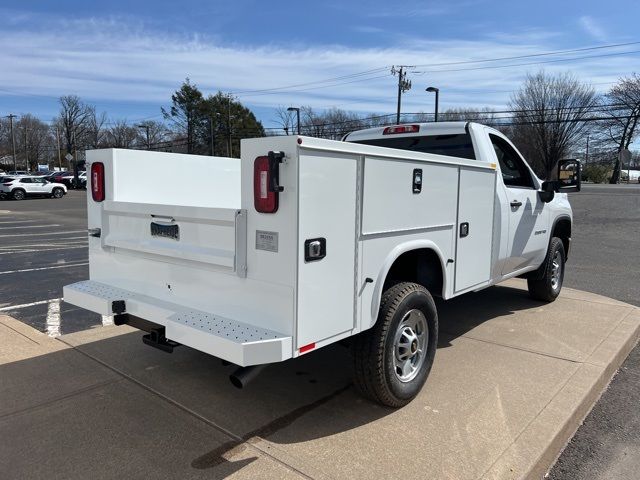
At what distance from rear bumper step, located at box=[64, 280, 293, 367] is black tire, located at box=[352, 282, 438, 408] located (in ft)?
2.62

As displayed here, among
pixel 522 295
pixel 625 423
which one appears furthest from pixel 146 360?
pixel 522 295

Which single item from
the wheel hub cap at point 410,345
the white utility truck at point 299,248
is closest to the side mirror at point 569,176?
the white utility truck at point 299,248

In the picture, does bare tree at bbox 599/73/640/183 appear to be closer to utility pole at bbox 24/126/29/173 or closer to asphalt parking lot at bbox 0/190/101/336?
asphalt parking lot at bbox 0/190/101/336

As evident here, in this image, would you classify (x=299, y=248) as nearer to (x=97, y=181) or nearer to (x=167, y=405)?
(x=167, y=405)

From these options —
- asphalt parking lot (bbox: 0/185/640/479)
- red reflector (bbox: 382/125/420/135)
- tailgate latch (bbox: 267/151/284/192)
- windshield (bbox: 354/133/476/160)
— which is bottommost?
asphalt parking lot (bbox: 0/185/640/479)

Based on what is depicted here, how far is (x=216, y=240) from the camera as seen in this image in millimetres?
3082

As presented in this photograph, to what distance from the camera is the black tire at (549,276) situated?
6365 millimetres

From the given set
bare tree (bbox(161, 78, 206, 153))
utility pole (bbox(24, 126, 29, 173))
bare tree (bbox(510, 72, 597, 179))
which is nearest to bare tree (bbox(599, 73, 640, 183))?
bare tree (bbox(510, 72, 597, 179))

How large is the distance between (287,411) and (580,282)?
6.69m

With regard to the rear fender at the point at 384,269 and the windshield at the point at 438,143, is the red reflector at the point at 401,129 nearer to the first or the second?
the windshield at the point at 438,143

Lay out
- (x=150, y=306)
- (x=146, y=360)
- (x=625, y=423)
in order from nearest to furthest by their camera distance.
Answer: (x=150, y=306)
(x=625, y=423)
(x=146, y=360)

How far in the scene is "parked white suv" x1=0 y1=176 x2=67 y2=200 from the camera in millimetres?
37062

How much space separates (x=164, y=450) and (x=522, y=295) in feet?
17.9

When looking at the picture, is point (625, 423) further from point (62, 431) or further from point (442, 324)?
point (62, 431)
